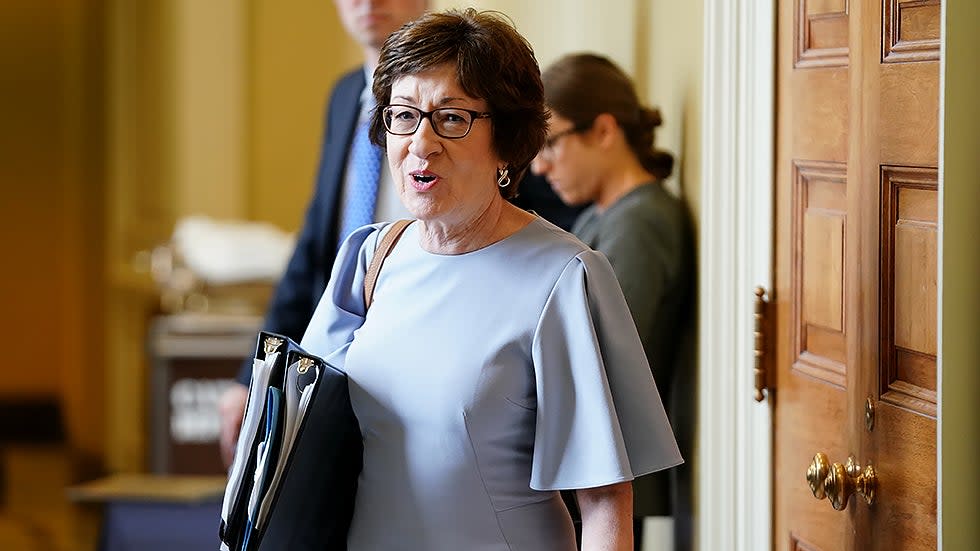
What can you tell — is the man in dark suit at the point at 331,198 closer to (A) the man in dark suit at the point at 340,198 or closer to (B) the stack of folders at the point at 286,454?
(A) the man in dark suit at the point at 340,198

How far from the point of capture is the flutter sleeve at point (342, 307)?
6.23 feet

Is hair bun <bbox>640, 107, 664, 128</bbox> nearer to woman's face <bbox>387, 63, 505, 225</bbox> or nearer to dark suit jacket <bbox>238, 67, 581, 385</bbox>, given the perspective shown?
dark suit jacket <bbox>238, 67, 581, 385</bbox>

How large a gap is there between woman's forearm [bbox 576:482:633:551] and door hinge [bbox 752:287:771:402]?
2.11ft

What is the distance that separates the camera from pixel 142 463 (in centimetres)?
683

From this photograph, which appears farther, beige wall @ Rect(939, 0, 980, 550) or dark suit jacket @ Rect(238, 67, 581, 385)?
dark suit jacket @ Rect(238, 67, 581, 385)

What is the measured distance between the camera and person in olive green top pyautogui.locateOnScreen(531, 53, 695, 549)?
2.53 m

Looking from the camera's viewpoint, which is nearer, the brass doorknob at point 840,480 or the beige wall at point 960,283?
the beige wall at point 960,283

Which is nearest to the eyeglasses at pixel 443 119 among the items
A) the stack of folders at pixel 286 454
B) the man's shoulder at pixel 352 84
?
the stack of folders at pixel 286 454

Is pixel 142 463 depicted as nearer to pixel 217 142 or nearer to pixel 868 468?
pixel 217 142

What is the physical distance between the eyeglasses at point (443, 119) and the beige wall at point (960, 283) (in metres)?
0.59

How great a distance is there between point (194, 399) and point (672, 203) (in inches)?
138

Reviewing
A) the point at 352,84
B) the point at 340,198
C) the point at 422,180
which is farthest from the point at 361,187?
the point at 422,180

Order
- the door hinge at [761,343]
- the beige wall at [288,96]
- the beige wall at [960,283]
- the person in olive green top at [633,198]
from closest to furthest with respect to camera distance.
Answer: the beige wall at [960,283] < the door hinge at [761,343] < the person in olive green top at [633,198] < the beige wall at [288,96]

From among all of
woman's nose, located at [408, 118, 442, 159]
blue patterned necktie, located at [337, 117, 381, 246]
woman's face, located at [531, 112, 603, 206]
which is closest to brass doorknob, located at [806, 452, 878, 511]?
woman's nose, located at [408, 118, 442, 159]
